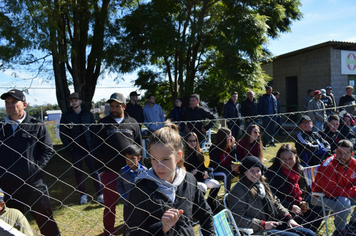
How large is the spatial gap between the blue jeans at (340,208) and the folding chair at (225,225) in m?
1.33

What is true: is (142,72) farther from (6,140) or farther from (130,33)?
(6,140)

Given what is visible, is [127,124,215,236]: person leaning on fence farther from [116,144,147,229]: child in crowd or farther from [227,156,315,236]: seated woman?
[116,144,147,229]: child in crowd

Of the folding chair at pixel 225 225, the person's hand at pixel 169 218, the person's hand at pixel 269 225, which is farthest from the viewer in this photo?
the person's hand at pixel 269 225

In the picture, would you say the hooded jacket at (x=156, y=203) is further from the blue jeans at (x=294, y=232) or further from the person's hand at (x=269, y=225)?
the blue jeans at (x=294, y=232)

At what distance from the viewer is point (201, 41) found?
8.72m

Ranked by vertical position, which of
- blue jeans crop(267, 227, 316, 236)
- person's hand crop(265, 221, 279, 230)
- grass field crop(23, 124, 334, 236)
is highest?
person's hand crop(265, 221, 279, 230)

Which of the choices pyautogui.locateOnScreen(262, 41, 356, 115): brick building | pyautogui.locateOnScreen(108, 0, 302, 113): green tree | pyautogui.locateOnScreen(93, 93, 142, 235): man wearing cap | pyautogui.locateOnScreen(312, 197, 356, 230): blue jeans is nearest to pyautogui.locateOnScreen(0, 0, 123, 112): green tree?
pyautogui.locateOnScreen(108, 0, 302, 113): green tree

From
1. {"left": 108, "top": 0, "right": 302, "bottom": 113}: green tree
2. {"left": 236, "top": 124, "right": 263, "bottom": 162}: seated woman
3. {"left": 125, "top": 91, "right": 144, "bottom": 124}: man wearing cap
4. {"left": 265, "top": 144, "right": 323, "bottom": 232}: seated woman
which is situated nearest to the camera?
{"left": 265, "top": 144, "right": 323, "bottom": 232}: seated woman

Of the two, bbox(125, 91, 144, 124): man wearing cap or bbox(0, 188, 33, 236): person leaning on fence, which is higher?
bbox(125, 91, 144, 124): man wearing cap

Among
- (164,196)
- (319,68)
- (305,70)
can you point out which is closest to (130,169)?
(164,196)

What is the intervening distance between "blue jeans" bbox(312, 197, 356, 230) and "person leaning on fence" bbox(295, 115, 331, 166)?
1077 millimetres

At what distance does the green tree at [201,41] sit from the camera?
754 cm

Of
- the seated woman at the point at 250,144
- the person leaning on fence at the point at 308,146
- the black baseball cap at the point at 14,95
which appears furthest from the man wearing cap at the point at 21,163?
the person leaning on fence at the point at 308,146

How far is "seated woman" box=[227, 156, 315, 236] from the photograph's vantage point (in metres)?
2.68
